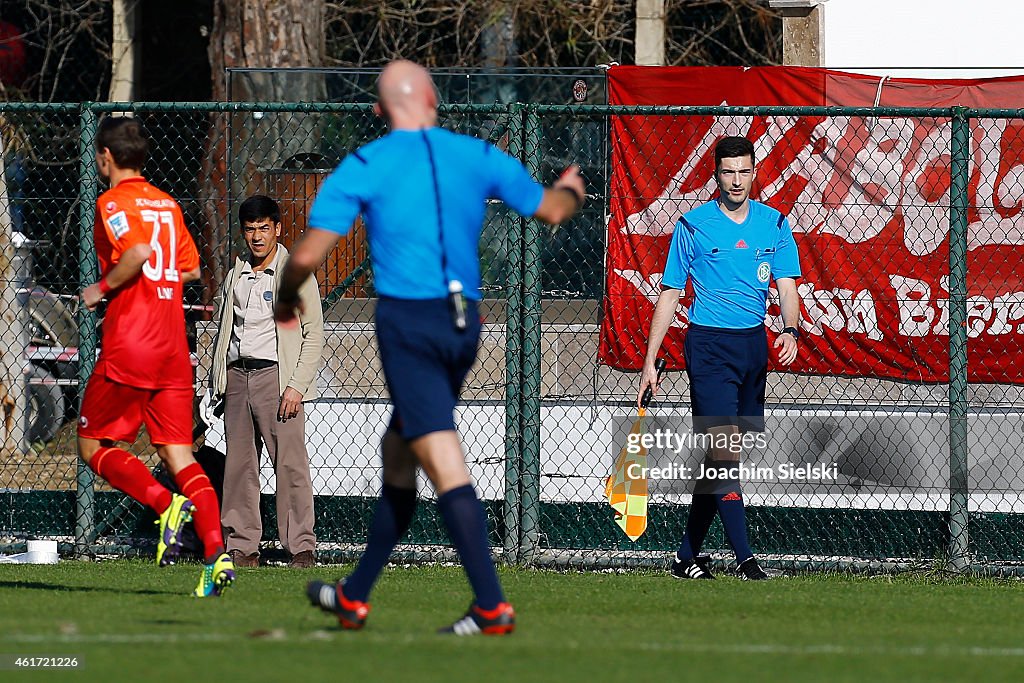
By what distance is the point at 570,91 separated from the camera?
1127cm

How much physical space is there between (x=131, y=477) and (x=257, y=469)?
1784 millimetres

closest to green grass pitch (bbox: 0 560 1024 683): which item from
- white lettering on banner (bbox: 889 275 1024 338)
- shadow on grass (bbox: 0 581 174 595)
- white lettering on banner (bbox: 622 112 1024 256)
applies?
shadow on grass (bbox: 0 581 174 595)

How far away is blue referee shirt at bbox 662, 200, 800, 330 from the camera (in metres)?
7.84

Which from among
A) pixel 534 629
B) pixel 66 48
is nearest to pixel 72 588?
pixel 534 629

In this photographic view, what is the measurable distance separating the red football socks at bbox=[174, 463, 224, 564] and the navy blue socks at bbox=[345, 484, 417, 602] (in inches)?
52.8

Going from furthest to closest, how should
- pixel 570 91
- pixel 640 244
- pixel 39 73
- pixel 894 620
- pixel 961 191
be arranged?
1. pixel 39 73
2. pixel 570 91
3. pixel 640 244
4. pixel 961 191
5. pixel 894 620

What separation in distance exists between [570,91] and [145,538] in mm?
4347

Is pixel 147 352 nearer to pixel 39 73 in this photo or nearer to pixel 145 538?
pixel 145 538

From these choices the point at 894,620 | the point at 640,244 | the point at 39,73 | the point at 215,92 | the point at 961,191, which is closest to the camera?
the point at 894,620

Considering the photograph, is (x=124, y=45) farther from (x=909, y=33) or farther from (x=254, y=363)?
(x=254, y=363)

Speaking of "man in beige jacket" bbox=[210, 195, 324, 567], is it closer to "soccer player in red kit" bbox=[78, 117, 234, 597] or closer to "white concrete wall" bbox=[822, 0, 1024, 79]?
"soccer player in red kit" bbox=[78, 117, 234, 597]

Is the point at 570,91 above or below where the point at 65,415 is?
above

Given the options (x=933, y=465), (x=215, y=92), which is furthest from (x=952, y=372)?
(x=215, y=92)

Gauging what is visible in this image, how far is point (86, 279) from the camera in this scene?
29.2 feet
